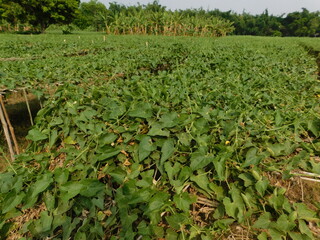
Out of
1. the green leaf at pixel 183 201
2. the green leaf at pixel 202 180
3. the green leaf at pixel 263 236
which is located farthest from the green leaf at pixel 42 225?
the green leaf at pixel 263 236

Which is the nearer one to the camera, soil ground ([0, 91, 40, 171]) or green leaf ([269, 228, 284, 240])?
green leaf ([269, 228, 284, 240])

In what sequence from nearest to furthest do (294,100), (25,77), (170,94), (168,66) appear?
1. (170,94)
2. (294,100)
3. (25,77)
4. (168,66)

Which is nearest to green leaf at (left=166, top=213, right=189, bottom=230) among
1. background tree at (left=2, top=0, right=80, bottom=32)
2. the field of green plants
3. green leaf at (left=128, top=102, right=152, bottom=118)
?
the field of green plants

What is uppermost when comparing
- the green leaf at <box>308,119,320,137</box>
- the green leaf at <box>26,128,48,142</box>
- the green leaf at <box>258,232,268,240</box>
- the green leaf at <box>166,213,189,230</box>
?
the green leaf at <box>308,119,320,137</box>

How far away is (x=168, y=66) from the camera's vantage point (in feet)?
20.6

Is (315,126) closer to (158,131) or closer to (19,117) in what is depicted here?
(158,131)

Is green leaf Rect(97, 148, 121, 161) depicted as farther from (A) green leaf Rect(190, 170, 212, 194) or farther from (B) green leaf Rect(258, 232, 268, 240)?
(B) green leaf Rect(258, 232, 268, 240)

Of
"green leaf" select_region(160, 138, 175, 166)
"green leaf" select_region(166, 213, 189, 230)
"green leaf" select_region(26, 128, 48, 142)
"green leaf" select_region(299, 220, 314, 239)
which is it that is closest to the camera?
"green leaf" select_region(299, 220, 314, 239)

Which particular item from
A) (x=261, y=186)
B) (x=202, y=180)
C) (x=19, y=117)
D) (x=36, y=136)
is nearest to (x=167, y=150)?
(x=202, y=180)

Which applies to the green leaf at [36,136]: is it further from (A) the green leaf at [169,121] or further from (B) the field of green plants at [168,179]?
(A) the green leaf at [169,121]

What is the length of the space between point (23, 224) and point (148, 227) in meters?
0.77

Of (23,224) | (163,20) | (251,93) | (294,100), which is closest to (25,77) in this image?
(23,224)

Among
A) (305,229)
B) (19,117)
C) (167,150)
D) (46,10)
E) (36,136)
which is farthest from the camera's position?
(46,10)

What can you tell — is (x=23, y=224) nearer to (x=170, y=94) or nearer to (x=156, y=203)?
(x=156, y=203)
